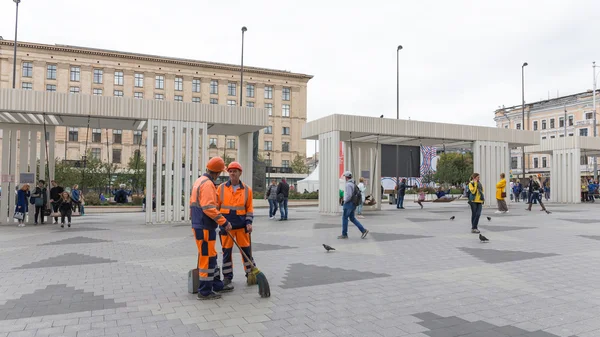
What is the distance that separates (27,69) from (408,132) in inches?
2428

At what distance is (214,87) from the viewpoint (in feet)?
239

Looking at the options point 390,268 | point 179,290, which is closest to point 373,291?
point 390,268

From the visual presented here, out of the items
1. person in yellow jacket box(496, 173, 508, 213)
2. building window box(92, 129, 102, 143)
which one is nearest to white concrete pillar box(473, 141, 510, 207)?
person in yellow jacket box(496, 173, 508, 213)

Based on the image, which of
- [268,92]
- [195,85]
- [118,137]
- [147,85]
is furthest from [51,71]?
[268,92]

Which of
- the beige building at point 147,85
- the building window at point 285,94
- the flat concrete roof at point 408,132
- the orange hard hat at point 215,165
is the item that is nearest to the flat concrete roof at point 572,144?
the flat concrete roof at point 408,132

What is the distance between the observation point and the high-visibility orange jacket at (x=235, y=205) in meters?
6.04

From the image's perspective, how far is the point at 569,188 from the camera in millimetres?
28953

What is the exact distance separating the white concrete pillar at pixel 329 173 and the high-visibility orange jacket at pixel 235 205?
44.6 feet

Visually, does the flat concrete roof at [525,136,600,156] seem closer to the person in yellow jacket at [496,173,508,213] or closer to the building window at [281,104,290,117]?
the person in yellow jacket at [496,173,508,213]

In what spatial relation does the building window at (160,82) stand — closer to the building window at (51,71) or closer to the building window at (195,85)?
the building window at (195,85)

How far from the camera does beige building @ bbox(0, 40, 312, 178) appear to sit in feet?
208

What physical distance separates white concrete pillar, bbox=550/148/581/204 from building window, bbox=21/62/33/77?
215 ft

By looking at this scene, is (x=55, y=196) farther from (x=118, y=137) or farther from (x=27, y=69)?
(x=27, y=69)

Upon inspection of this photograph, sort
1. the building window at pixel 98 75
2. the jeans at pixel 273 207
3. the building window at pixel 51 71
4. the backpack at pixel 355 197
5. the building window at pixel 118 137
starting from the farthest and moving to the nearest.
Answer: the building window at pixel 118 137, the building window at pixel 98 75, the building window at pixel 51 71, the jeans at pixel 273 207, the backpack at pixel 355 197
